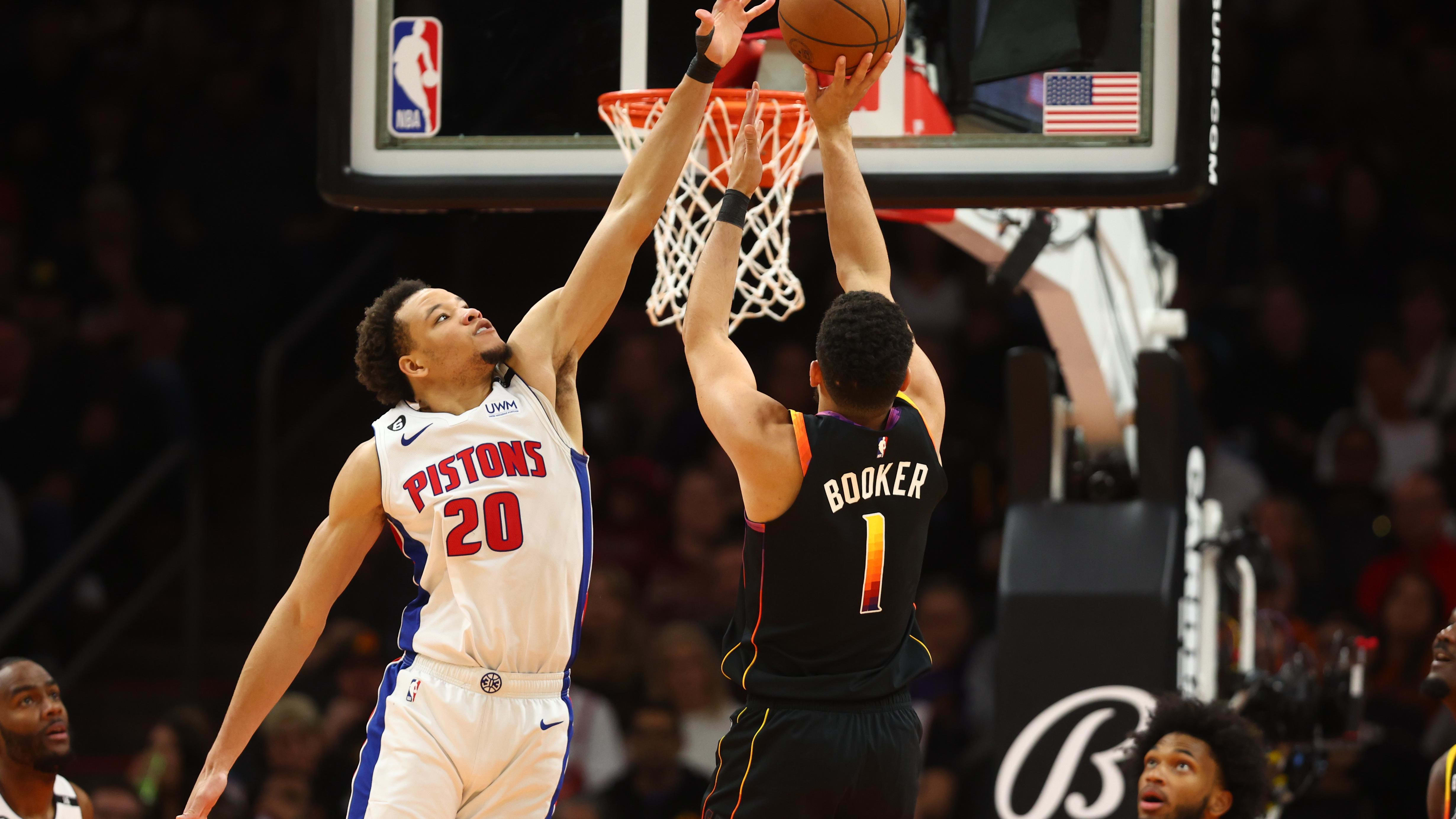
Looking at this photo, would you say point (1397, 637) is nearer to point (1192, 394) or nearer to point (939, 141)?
point (1192, 394)

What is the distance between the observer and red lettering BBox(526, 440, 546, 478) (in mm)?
4281

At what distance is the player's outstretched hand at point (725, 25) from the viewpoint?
14.5 ft

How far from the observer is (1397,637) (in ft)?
27.5

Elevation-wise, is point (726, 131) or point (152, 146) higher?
point (152, 146)

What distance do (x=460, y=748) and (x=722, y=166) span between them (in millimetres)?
1747

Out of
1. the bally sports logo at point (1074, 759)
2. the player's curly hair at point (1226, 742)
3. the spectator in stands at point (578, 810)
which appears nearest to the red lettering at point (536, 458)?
the player's curly hair at point (1226, 742)

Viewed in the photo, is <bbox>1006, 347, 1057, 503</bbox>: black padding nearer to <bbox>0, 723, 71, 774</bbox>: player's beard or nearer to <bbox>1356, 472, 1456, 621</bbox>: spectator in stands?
<bbox>1356, 472, 1456, 621</bbox>: spectator in stands

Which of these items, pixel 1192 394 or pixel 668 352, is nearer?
pixel 1192 394

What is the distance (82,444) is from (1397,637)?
6984mm

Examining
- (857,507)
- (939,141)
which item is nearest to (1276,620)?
(939,141)

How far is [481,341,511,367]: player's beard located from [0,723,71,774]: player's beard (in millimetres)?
1988

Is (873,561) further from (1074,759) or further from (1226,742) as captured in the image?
(1074,759)

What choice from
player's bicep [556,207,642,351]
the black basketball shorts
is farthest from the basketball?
the black basketball shorts

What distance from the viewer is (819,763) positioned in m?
3.98
